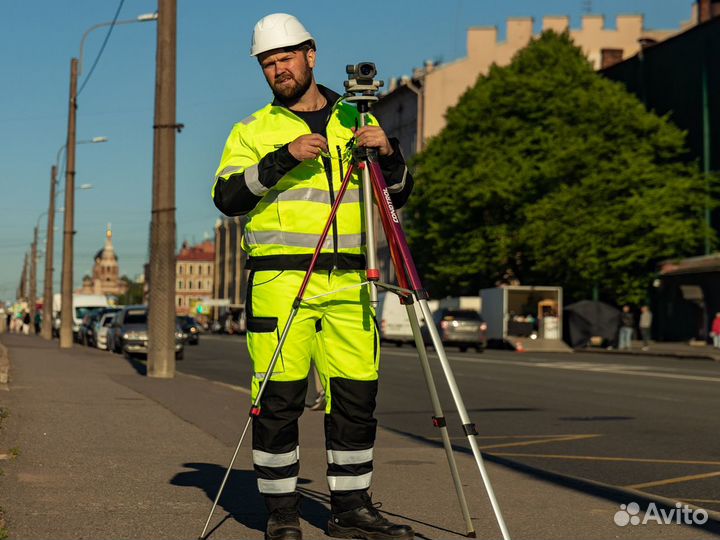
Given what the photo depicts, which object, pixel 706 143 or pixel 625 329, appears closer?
pixel 625 329

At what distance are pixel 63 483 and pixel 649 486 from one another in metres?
3.74

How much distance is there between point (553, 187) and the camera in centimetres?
5291

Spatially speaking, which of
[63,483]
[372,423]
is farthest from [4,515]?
[372,423]

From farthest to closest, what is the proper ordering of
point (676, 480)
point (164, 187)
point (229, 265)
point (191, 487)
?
1. point (229, 265)
2. point (164, 187)
3. point (676, 480)
4. point (191, 487)

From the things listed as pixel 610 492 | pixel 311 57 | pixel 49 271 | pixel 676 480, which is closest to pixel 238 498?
pixel 610 492

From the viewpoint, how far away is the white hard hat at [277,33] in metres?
5.66

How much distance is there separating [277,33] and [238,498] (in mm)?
2427

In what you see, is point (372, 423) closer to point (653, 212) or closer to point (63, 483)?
point (63, 483)

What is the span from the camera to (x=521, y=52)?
56.9m

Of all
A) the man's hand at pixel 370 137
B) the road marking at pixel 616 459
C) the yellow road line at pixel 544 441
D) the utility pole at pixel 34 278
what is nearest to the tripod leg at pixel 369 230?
the man's hand at pixel 370 137

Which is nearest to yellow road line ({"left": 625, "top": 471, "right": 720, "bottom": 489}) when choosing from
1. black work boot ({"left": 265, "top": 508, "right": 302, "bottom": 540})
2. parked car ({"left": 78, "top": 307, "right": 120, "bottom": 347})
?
black work boot ({"left": 265, "top": 508, "right": 302, "bottom": 540})

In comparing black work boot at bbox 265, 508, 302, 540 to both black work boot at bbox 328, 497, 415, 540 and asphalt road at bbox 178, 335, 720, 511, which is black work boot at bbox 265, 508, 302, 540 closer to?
black work boot at bbox 328, 497, 415, 540

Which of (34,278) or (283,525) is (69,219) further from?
(34,278)

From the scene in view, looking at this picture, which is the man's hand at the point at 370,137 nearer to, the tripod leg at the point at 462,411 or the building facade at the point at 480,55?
the tripod leg at the point at 462,411
